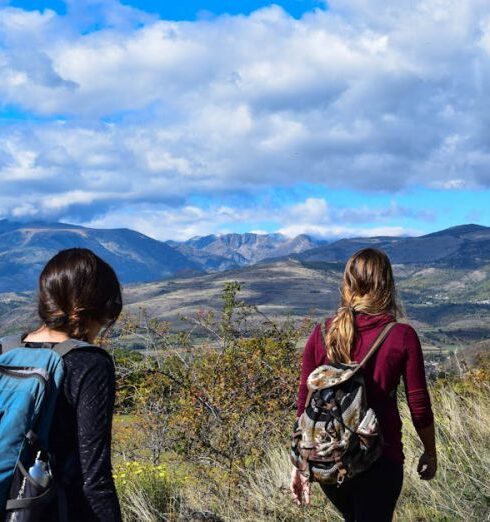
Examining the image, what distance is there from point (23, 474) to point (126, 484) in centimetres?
321

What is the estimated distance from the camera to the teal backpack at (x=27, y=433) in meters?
1.95

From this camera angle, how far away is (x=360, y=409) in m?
2.81

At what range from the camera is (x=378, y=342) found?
9.52 ft

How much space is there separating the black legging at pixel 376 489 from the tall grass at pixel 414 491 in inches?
58.6

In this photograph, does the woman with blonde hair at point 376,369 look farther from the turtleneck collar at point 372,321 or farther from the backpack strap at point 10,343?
the backpack strap at point 10,343

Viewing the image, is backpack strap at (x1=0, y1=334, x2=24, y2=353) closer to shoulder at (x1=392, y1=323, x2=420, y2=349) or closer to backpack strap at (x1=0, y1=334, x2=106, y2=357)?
backpack strap at (x1=0, y1=334, x2=106, y2=357)

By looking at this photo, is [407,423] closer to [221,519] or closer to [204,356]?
[221,519]

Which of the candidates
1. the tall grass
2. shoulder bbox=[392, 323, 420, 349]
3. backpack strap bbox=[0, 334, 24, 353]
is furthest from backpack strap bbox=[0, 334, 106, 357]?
the tall grass

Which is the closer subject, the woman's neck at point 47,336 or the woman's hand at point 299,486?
the woman's neck at point 47,336

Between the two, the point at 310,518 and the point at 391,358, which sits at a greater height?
the point at 391,358

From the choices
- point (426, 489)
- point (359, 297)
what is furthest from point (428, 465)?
point (426, 489)

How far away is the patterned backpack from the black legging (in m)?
0.07

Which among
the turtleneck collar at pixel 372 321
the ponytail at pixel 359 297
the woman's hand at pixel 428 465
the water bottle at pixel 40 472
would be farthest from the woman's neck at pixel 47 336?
the woman's hand at pixel 428 465

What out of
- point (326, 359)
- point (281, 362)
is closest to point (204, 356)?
point (281, 362)
